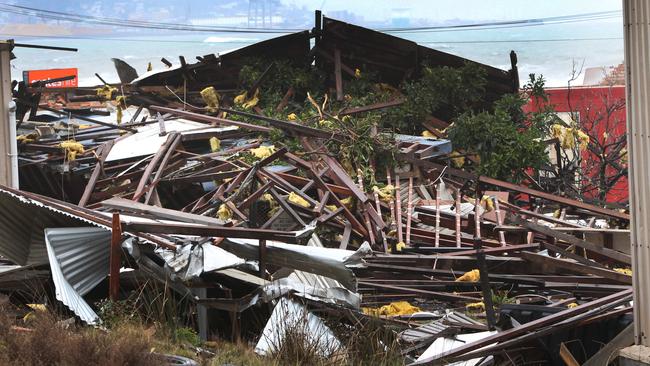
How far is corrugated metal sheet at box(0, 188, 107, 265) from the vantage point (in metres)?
8.48

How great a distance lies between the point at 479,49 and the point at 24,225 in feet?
344

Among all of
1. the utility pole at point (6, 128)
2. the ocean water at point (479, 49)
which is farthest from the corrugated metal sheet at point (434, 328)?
the ocean water at point (479, 49)

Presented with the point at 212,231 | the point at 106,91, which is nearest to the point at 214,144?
the point at 106,91

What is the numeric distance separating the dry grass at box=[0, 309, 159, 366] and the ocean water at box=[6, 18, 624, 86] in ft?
243

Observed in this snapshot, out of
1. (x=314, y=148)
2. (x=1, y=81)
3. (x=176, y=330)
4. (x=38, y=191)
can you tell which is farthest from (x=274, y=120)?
(x=176, y=330)

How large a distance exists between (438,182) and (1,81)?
750cm

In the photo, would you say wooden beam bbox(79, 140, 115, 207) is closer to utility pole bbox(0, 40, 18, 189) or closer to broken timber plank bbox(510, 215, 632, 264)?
utility pole bbox(0, 40, 18, 189)

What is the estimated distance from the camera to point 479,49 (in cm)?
10938

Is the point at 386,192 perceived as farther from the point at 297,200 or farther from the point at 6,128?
the point at 6,128

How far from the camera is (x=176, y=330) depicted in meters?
7.56

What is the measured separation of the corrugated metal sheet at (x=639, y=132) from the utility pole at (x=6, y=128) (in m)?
7.68

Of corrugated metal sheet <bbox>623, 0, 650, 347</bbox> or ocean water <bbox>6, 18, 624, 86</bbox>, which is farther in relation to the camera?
ocean water <bbox>6, 18, 624, 86</bbox>

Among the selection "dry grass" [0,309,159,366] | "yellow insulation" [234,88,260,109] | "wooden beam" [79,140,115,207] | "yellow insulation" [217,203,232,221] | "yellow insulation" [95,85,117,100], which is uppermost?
"yellow insulation" [95,85,117,100]

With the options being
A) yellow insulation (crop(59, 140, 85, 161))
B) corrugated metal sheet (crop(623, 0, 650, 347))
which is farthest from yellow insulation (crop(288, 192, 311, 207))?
corrugated metal sheet (crop(623, 0, 650, 347))
